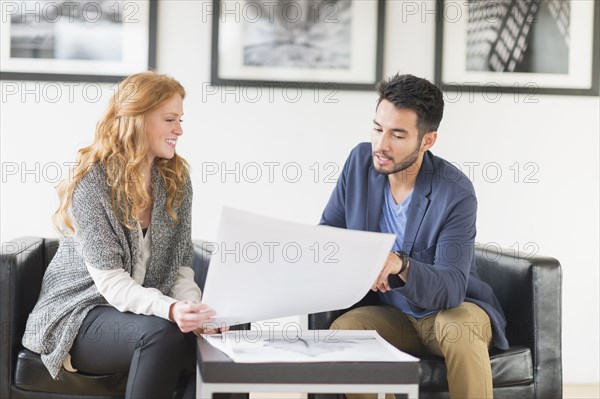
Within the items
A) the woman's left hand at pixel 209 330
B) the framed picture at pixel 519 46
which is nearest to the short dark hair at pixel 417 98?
the woman's left hand at pixel 209 330

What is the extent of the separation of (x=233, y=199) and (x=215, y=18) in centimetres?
75

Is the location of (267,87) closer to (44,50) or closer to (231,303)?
(44,50)

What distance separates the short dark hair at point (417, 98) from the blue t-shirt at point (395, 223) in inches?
8.6

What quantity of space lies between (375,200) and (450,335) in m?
0.50

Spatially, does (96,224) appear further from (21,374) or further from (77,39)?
(77,39)

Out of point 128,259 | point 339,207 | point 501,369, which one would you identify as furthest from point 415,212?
point 128,259

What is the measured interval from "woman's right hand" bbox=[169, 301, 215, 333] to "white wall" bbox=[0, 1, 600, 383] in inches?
56.4

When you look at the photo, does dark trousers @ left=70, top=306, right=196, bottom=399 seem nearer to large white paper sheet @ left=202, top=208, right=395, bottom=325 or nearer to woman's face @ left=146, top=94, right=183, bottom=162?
large white paper sheet @ left=202, top=208, right=395, bottom=325

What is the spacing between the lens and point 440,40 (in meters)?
3.45

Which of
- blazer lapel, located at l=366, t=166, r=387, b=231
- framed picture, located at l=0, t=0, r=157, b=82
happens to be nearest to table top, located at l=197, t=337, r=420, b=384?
blazer lapel, located at l=366, t=166, r=387, b=231

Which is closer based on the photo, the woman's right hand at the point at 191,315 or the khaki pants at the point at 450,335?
the woman's right hand at the point at 191,315

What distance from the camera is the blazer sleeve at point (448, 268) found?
2160 mm

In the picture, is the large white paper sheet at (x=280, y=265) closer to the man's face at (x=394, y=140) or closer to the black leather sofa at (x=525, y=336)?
the black leather sofa at (x=525, y=336)

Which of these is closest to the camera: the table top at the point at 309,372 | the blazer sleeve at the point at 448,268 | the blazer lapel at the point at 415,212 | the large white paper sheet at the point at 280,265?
the table top at the point at 309,372
